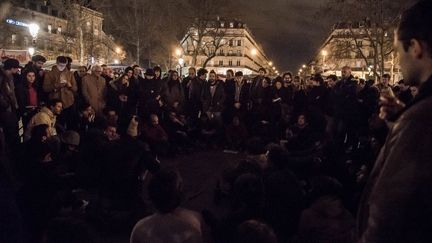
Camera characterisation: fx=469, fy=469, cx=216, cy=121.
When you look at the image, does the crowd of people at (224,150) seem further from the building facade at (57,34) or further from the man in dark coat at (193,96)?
the building facade at (57,34)

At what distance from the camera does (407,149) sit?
172 cm

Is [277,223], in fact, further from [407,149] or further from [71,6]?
[71,6]

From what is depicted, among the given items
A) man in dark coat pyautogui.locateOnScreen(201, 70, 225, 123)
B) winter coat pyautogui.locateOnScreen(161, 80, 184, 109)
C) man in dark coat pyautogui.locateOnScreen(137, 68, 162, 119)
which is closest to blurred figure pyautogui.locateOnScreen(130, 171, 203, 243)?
man in dark coat pyautogui.locateOnScreen(137, 68, 162, 119)

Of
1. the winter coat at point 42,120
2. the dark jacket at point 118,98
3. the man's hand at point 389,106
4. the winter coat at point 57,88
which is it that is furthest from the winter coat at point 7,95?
the man's hand at point 389,106

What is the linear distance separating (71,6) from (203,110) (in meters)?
31.9

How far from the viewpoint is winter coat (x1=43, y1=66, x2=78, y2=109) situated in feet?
35.2

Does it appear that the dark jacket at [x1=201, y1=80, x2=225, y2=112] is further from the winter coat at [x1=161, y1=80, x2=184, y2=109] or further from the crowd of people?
the winter coat at [x1=161, y1=80, x2=184, y2=109]

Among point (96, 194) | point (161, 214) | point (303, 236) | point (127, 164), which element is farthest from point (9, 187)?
point (96, 194)

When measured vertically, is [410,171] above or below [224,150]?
above

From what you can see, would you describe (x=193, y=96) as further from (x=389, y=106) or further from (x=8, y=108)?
(x=389, y=106)

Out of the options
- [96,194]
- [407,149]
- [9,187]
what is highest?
[407,149]

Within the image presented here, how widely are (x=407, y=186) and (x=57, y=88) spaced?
10.1 metres

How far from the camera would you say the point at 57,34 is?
85375 mm

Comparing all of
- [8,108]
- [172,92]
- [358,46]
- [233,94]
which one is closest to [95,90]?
[172,92]
